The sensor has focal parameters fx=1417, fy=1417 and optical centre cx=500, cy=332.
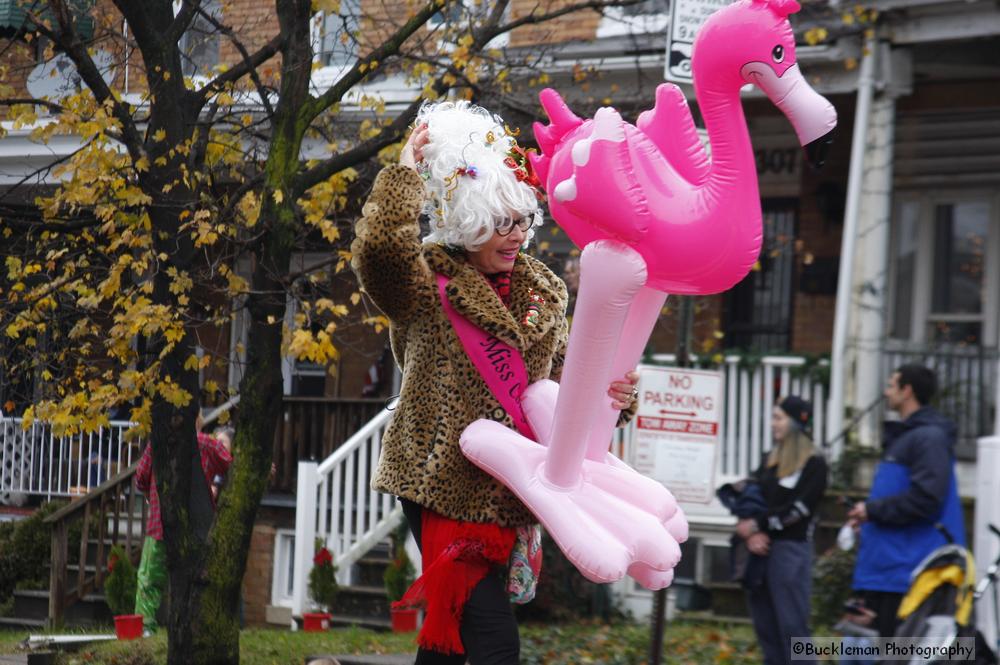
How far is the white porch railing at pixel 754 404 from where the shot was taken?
11469 millimetres

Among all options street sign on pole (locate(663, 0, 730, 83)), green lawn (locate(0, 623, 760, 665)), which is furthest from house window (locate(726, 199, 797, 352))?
street sign on pole (locate(663, 0, 730, 83))

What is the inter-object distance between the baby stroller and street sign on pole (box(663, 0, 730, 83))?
284 centimetres

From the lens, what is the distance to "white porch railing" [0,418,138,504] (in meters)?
14.4

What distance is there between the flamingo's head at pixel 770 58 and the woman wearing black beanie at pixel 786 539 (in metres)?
4.20

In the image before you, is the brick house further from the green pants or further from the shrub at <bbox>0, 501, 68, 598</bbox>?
the shrub at <bbox>0, 501, 68, 598</bbox>

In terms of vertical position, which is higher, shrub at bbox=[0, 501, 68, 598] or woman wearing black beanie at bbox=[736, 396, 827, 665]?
woman wearing black beanie at bbox=[736, 396, 827, 665]

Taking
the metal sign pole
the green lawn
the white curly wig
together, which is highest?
the white curly wig

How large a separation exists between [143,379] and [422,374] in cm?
313

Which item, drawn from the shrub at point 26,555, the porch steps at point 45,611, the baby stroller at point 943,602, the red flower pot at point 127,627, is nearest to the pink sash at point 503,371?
the baby stroller at point 943,602

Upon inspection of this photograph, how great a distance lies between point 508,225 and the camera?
430 centimetres

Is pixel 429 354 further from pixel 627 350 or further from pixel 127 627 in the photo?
pixel 127 627

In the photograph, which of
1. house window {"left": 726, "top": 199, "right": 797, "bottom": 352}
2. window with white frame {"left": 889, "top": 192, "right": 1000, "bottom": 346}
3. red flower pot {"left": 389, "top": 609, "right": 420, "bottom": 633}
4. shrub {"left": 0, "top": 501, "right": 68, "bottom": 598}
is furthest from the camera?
house window {"left": 726, "top": 199, "right": 797, "bottom": 352}

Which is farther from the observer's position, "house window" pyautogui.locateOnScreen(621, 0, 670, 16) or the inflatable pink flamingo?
"house window" pyautogui.locateOnScreen(621, 0, 670, 16)

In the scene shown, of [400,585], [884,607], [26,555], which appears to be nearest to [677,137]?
[884,607]
